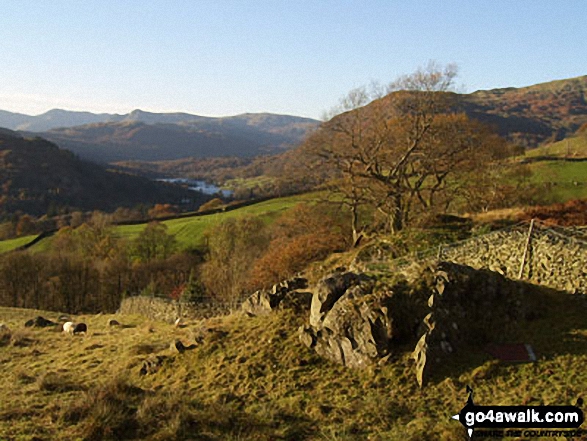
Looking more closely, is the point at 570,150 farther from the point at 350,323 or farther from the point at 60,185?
the point at 60,185

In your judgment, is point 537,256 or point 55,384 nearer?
point 55,384

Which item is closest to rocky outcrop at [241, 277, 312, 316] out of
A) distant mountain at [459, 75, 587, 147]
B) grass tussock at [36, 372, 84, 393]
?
grass tussock at [36, 372, 84, 393]

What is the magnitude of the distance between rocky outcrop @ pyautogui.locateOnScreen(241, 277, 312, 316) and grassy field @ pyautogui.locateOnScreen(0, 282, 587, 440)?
0.44m

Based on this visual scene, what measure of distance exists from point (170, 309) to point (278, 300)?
12731 mm

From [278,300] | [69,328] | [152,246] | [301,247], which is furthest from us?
[152,246]

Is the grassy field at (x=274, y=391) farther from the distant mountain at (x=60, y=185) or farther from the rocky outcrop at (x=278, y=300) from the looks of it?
the distant mountain at (x=60, y=185)

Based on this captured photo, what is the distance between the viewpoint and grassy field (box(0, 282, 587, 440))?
27.0ft

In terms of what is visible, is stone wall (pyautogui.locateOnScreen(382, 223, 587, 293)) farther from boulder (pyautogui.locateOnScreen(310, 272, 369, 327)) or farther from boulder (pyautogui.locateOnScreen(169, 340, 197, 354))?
boulder (pyautogui.locateOnScreen(169, 340, 197, 354))

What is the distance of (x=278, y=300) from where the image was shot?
539 inches

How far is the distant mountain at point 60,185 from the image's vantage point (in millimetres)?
134375

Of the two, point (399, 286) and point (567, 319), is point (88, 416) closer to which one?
point (399, 286)

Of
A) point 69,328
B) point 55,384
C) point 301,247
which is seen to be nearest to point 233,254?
point 301,247

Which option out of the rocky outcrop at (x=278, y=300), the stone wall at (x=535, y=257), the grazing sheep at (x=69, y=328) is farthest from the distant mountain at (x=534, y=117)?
the grazing sheep at (x=69, y=328)

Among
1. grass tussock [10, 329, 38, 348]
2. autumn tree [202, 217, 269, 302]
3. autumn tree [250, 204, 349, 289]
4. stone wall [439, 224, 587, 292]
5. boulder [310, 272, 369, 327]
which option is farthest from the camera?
autumn tree [202, 217, 269, 302]
